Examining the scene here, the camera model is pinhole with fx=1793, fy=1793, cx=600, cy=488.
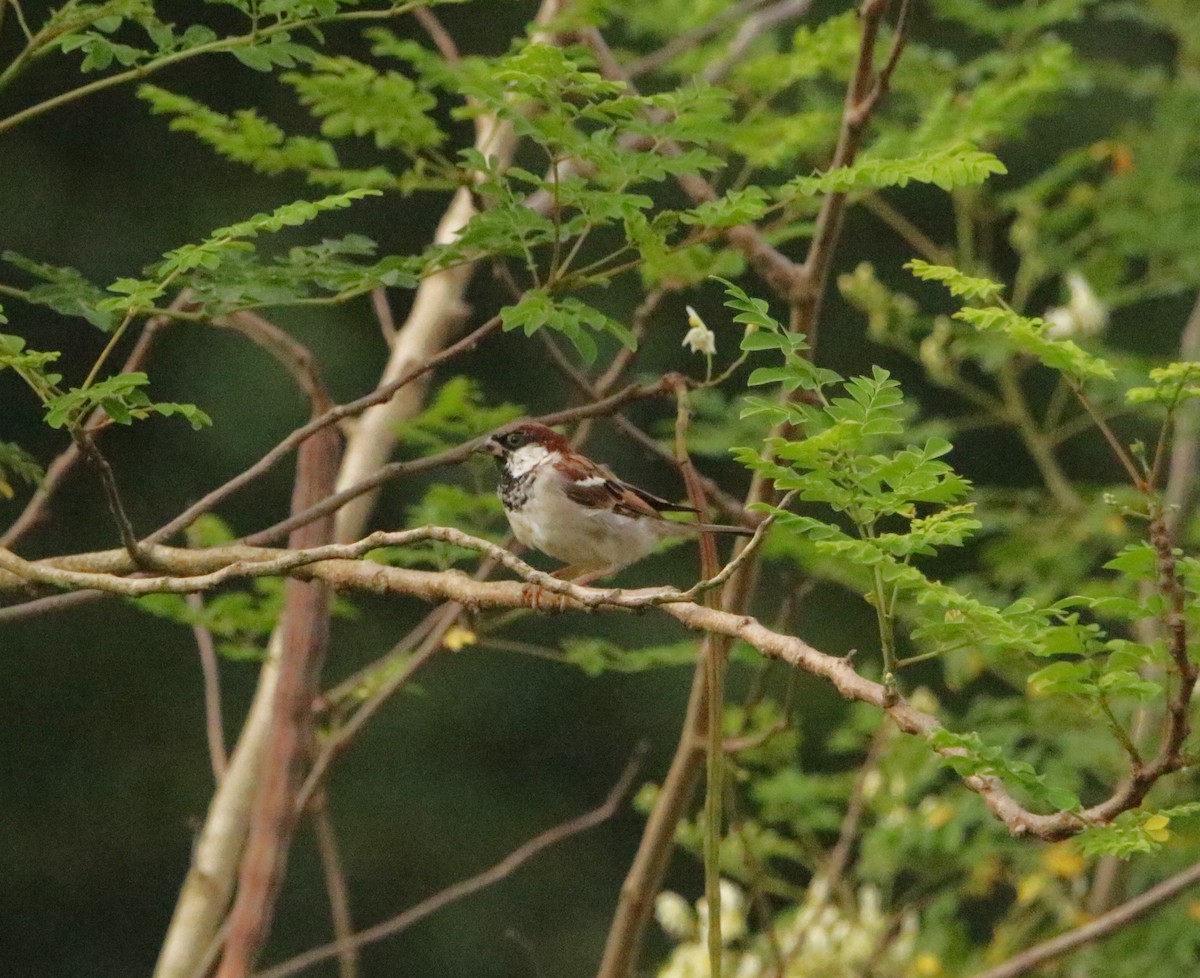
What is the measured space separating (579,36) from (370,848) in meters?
6.57

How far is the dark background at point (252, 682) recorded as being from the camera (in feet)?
26.4

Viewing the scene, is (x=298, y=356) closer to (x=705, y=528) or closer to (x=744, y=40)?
(x=705, y=528)

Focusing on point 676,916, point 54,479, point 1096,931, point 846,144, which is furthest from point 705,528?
point 676,916

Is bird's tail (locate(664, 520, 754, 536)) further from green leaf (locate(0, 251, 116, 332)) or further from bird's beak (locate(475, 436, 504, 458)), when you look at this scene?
green leaf (locate(0, 251, 116, 332))

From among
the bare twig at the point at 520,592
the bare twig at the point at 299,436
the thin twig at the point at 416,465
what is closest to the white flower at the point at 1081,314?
the thin twig at the point at 416,465

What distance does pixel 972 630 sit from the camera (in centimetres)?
155

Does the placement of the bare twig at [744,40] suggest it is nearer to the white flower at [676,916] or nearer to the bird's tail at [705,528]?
the bird's tail at [705,528]

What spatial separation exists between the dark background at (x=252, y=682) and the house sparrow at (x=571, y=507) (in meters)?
→ 4.56

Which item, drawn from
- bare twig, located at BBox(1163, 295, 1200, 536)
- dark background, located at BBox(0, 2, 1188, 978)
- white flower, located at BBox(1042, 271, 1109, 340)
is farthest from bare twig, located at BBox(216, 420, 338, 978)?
dark background, located at BBox(0, 2, 1188, 978)

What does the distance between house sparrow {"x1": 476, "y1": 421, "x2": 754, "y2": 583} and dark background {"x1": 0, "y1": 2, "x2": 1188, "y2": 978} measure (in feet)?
15.0

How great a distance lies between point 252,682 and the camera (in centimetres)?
853

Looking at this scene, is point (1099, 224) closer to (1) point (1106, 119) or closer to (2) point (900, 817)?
(2) point (900, 817)

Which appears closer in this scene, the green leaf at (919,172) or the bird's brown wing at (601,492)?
the green leaf at (919,172)

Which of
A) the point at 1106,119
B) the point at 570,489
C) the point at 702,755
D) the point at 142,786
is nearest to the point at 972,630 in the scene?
the point at 702,755
